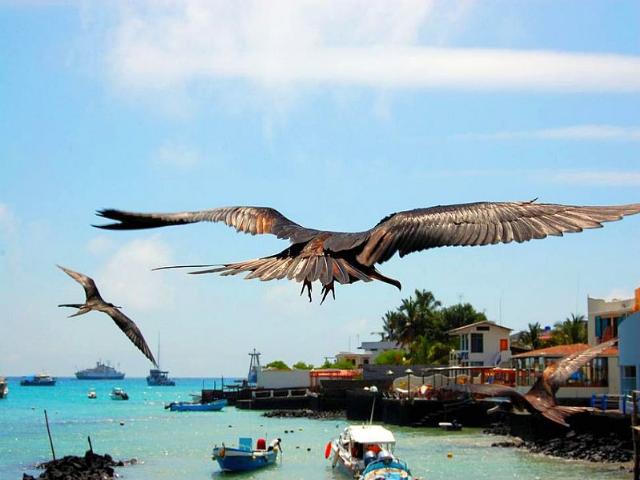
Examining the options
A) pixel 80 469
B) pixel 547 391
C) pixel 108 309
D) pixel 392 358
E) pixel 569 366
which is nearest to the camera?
pixel 108 309

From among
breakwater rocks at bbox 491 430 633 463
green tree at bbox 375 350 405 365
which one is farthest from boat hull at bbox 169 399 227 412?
breakwater rocks at bbox 491 430 633 463

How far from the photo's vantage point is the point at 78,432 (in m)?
75.8

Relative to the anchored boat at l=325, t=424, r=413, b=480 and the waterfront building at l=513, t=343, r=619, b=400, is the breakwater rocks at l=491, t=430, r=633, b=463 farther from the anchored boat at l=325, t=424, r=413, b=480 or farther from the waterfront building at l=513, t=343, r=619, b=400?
the anchored boat at l=325, t=424, r=413, b=480

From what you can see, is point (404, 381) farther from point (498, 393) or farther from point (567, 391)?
point (498, 393)

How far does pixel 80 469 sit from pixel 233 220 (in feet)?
122

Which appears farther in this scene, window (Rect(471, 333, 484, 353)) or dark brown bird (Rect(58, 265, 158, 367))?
window (Rect(471, 333, 484, 353))

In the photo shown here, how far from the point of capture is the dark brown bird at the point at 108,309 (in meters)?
9.17

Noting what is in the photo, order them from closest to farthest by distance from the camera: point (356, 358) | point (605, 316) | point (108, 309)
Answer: point (108, 309) < point (605, 316) < point (356, 358)

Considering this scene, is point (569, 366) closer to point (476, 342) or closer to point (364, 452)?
→ point (364, 452)

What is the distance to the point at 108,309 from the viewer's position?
9492 mm

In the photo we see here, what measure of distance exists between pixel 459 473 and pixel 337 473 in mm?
4598

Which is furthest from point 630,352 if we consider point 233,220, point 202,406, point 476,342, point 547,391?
point 202,406

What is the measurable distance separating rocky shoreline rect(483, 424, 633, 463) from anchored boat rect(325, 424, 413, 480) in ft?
25.8

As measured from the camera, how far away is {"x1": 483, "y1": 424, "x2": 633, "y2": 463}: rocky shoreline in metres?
40.7
